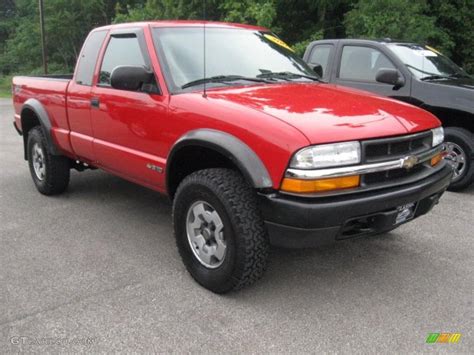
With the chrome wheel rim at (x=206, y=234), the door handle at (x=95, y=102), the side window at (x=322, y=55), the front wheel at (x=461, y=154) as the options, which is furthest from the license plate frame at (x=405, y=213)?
the side window at (x=322, y=55)

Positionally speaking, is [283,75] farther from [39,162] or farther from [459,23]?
[459,23]

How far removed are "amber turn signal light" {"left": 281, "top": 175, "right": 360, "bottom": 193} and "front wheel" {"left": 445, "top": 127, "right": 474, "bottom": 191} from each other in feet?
11.3

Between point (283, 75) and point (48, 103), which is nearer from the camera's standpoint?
point (283, 75)

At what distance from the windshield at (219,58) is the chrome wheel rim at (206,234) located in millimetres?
938

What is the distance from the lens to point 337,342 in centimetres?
276

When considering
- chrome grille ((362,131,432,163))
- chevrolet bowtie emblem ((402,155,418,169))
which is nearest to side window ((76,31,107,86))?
chrome grille ((362,131,432,163))

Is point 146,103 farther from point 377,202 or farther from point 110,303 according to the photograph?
point 377,202

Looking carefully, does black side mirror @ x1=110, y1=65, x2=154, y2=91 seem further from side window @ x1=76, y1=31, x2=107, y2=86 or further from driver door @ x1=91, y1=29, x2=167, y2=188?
side window @ x1=76, y1=31, x2=107, y2=86

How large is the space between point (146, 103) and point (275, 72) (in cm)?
112

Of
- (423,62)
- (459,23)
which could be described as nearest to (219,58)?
(423,62)

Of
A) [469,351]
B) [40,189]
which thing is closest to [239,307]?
[469,351]

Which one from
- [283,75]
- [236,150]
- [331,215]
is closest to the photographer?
[331,215]

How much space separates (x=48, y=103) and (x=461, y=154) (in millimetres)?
4832

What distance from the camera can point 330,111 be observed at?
3.16 meters
